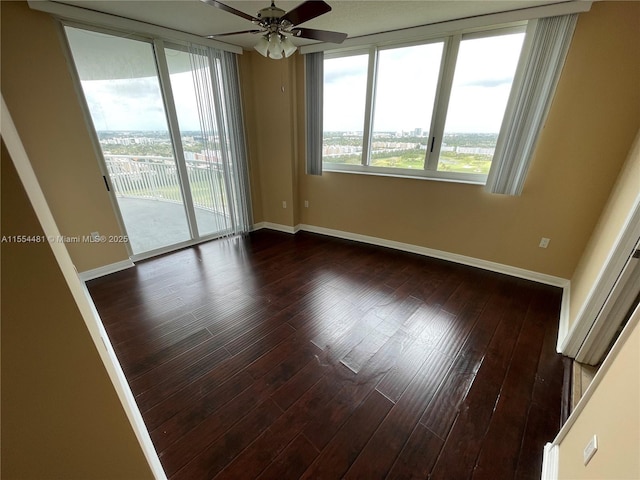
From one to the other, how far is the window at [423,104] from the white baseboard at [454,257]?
0.90 m

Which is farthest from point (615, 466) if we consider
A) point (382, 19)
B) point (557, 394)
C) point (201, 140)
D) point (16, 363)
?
point (201, 140)

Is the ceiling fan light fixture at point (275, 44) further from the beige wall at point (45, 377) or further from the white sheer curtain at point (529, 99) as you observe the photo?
the white sheer curtain at point (529, 99)

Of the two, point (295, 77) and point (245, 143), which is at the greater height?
point (295, 77)

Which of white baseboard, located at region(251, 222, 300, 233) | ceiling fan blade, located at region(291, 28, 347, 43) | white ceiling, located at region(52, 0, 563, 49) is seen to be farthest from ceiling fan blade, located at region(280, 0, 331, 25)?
white baseboard, located at region(251, 222, 300, 233)

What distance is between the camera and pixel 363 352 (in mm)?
1827

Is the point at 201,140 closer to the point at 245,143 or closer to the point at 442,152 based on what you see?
the point at 245,143

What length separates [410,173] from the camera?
124 inches

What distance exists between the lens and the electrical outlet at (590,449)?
2.93ft

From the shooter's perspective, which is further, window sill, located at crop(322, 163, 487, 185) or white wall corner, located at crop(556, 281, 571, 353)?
window sill, located at crop(322, 163, 487, 185)

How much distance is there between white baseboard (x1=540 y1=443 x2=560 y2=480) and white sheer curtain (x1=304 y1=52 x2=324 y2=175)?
330 cm

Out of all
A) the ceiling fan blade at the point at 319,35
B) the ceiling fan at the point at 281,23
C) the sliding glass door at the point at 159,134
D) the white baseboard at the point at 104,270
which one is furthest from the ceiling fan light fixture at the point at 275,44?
the white baseboard at the point at 104,270

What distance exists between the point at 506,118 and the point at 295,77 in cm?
249

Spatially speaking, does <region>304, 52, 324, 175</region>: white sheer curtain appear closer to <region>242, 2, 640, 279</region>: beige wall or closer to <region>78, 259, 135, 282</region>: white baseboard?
<region>242, 2, 640, 279</region>: beige wall

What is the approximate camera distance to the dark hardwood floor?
1.24m
